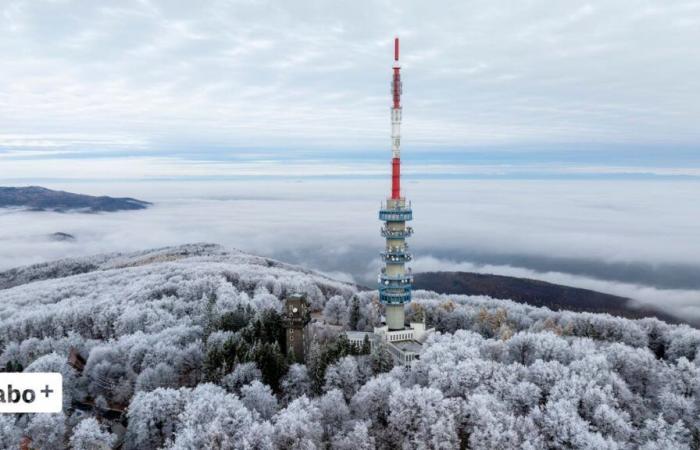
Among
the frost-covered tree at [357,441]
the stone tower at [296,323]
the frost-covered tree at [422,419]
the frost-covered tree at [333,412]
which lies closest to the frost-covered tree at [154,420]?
the frost-covered tree at [333,412]

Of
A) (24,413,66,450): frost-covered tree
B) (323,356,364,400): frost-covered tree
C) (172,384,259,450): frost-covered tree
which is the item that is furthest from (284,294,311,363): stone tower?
(24,413,66,450): frost-covered tree

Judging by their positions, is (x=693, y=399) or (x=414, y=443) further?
(x=693, y=399)

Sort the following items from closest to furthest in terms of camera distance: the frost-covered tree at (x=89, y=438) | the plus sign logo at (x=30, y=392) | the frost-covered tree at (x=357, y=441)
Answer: the plus sign logo at (x=30, y=392) < the frost-covered tree at (x=357, y=441) < the frost-covered tree at (x=89, y=438)

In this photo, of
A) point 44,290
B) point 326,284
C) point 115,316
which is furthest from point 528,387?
point 44,290

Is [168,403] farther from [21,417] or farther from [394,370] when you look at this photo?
[394,370]

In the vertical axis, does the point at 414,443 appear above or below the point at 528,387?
below

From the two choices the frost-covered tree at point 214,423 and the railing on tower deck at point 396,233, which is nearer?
the frost-covered tree at point 214,423

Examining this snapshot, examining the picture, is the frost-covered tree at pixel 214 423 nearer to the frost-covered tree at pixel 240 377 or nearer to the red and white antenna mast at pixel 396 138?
the frost-covered tree at pixel 240 377
